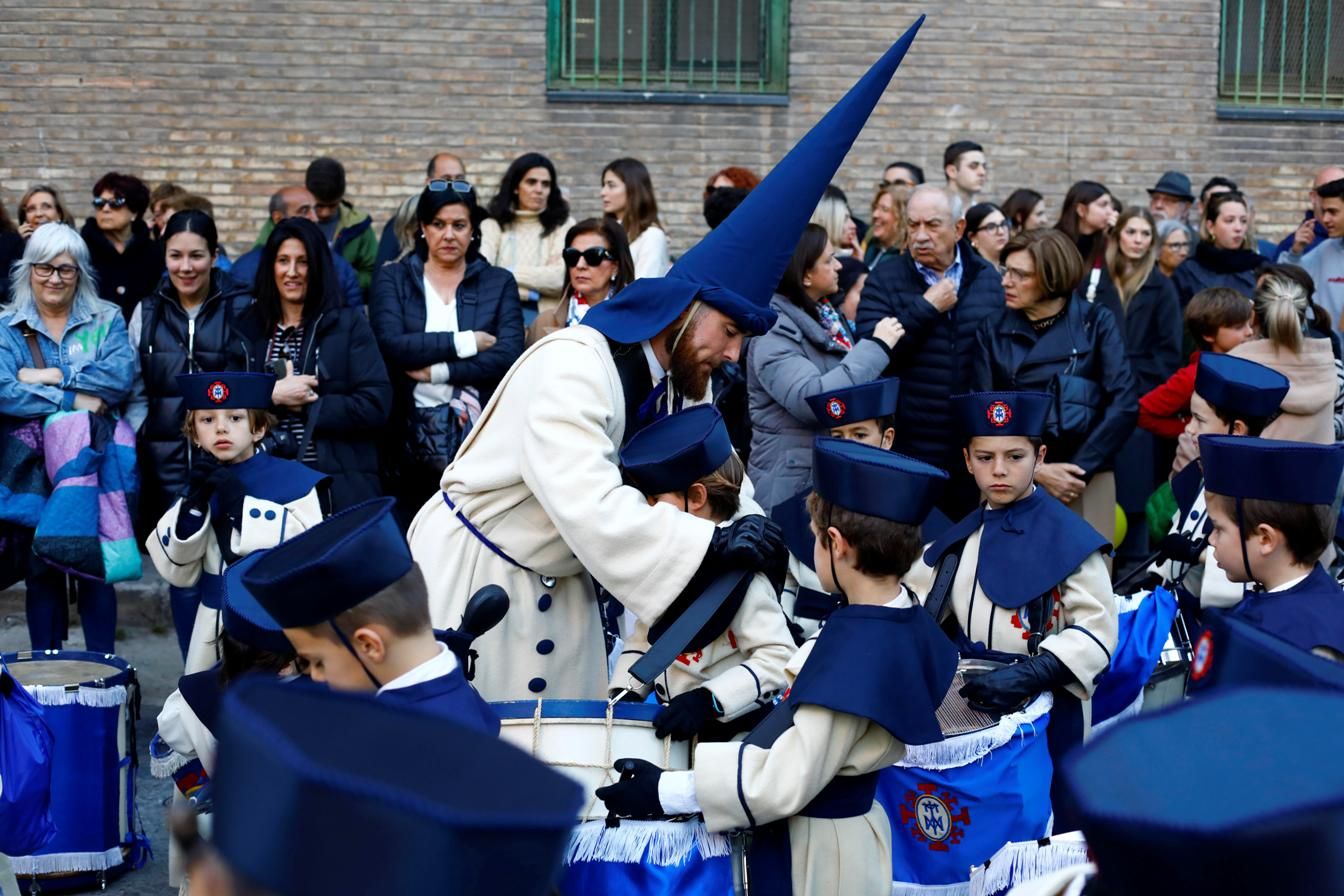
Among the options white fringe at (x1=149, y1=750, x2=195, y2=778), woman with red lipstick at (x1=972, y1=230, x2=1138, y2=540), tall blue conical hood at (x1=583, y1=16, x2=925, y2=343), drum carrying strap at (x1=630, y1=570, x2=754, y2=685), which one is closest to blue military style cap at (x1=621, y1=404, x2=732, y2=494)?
tall blue conical hood at (x1=583, y1=16, x2=925, y2=343)

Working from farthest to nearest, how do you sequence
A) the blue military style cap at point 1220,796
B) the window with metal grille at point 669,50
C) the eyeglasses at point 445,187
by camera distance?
the window with metal grille at point 669,50
the eyeglasses at point 445,187
the blue military style cap at point 1220,796

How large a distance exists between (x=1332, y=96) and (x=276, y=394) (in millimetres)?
9151

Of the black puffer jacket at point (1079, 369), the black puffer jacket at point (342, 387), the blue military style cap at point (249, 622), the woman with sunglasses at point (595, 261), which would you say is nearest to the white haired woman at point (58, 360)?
the black puffer jacket at point (342, 387)

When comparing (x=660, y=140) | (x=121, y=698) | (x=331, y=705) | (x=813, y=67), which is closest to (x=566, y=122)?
(x=660, y=140)

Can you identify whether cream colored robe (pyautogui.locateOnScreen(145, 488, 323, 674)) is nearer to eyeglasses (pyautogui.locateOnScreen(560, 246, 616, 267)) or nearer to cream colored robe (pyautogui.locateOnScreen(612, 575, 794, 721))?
cream colored robe (pyautogui.locateOnScreen(612, 575, 794, 721))

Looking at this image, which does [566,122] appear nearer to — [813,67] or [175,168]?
[813,67]

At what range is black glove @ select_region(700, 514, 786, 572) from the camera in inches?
159

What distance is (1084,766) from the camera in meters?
1.81

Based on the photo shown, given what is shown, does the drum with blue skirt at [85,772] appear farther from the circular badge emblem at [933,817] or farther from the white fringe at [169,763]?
the circular badge emblem at [933,817]

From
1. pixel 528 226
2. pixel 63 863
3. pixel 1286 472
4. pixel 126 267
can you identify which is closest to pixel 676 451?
pixel 1286 472

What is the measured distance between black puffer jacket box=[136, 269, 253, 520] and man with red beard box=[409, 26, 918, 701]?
119 inches

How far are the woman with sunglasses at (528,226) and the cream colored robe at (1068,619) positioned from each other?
412 cm

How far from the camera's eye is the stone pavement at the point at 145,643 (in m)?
6.70

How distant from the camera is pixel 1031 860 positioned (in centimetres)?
342
